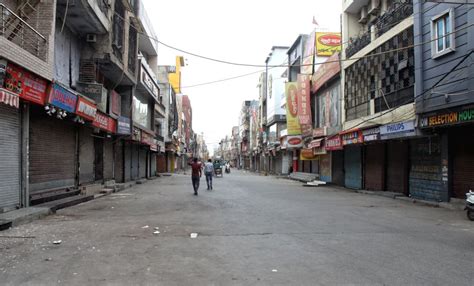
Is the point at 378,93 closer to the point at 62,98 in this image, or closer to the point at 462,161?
the point at 462,161

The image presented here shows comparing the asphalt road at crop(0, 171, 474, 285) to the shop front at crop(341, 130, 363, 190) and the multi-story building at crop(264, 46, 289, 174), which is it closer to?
the shop front at crop(341, 130, 363, 190)

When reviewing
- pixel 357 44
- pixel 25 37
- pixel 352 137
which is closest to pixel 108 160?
pixel 25 37

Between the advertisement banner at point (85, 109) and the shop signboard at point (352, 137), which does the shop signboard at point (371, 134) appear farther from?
the advertisement banner at point (85, 109)

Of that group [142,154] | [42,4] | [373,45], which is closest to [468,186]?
[373,45]

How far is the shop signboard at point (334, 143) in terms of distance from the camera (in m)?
25.6

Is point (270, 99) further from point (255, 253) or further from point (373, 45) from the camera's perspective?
point (255, 253)

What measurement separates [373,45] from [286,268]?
60.6ft

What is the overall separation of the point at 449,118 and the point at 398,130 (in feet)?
10.8

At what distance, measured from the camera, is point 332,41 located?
118 ft

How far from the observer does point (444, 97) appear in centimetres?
1517

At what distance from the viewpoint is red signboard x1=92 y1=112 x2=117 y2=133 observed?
1856 cm

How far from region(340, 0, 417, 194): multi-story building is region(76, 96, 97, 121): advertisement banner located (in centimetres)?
1158

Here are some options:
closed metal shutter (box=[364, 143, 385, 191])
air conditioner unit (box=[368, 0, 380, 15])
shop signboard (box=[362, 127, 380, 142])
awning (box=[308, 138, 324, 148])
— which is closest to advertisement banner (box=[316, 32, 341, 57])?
awning (box=[308, 138, 324, 148])

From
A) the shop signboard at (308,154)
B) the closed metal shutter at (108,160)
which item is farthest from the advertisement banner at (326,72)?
the closed metal shutter at (108,160)
